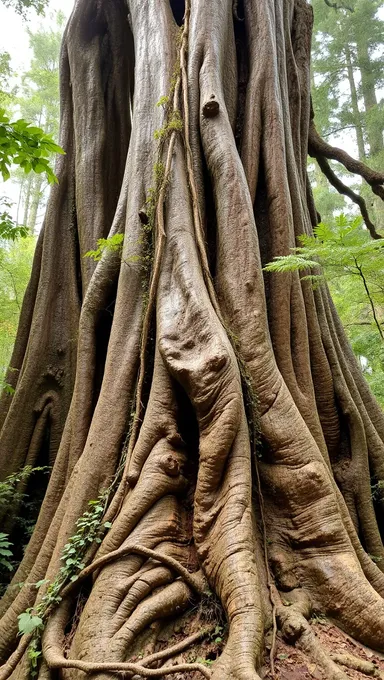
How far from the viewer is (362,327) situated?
30.1 feet

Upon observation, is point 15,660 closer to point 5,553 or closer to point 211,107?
point 5,553

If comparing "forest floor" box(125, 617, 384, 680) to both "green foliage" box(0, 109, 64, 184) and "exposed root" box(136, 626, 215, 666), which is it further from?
"green foliage" box(0, 109, 64, 184)

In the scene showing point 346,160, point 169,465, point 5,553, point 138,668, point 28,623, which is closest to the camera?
point 138,668

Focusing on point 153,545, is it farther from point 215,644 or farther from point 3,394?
point 3,394

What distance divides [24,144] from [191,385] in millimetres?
1605

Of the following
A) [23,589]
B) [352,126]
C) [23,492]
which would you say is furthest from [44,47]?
[23,589]

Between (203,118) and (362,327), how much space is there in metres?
6.24

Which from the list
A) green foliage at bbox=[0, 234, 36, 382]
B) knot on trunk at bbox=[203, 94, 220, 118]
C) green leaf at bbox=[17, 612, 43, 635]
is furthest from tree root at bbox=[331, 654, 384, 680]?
green foliage at bbox=[0, 234, 36, 382]

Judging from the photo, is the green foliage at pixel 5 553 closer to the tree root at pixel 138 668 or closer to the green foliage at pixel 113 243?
the tree root at pixel 138 668

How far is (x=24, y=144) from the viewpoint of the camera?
2.58 metres

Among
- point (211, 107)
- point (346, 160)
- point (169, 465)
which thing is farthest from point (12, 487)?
point (346, 160)

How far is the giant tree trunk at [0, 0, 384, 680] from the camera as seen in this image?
2422 mm

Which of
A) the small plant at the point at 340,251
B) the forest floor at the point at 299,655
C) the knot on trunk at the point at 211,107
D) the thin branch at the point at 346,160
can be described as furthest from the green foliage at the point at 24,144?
the thin branch at the point at 346,160

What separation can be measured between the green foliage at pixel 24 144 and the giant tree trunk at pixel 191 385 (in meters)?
1.16
